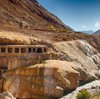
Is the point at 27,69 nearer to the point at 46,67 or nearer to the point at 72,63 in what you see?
the point at 46,67

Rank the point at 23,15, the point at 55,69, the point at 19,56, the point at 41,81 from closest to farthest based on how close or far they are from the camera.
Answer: the point at 41,81
the point at 55,69
the point at 19,56
the point at 23,15

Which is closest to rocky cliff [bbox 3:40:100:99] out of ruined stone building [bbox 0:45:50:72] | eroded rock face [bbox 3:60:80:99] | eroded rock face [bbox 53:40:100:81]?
eroded rock face [bbox 3:60:80:99]

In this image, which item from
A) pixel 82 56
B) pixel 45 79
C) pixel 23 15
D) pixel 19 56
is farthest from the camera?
pixel 23 15

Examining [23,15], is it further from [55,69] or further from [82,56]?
[55,69]

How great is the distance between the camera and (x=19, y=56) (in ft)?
193

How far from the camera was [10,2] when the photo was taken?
121 m

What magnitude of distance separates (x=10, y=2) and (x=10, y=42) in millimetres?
61945

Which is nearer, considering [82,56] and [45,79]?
[45,79]

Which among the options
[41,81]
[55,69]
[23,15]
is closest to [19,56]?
[41,81]

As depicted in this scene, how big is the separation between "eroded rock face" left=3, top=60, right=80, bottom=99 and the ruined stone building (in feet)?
7.80

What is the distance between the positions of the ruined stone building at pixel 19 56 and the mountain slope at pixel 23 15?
29.1m

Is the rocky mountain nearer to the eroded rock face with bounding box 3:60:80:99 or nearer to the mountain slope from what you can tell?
the eroded rock face with bounding box 3:60:80:99

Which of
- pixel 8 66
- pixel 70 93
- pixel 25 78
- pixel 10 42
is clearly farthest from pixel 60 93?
pixel 10 42

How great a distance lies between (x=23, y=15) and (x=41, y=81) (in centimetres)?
6723
